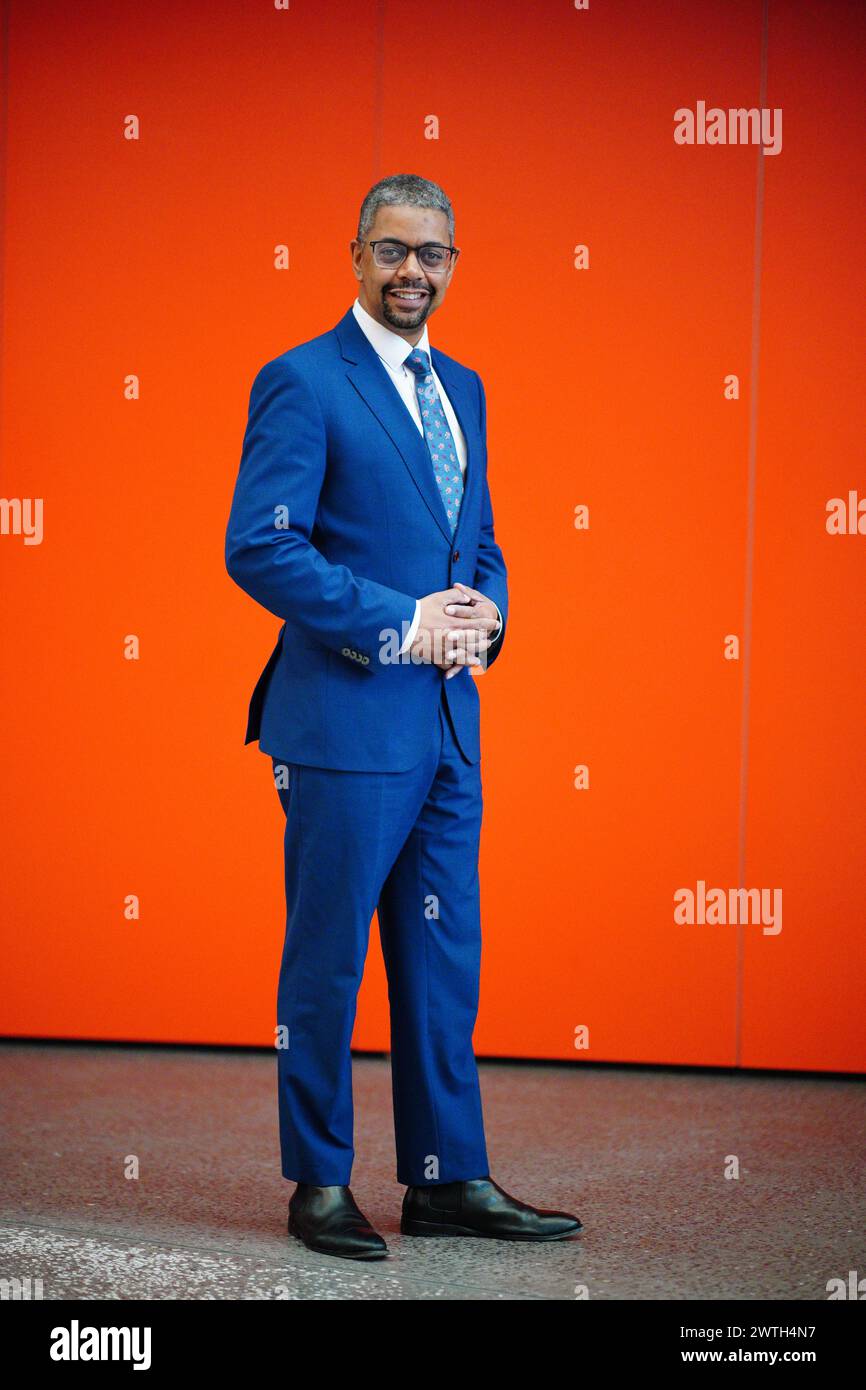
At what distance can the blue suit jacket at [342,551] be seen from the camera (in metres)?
2.25

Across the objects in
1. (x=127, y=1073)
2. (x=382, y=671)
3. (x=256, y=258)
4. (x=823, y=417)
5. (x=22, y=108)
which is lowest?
(x=127, y=1073)

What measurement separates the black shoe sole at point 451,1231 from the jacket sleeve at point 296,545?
2.92ft

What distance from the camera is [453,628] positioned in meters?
2.31

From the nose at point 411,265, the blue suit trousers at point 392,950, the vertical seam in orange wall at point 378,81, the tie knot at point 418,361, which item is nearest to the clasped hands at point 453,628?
the blue suit trousers at point 392,950

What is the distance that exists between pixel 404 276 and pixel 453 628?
539 millimetres

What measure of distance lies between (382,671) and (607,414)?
1598mm

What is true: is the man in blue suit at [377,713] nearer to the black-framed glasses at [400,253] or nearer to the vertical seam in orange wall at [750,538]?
the black-framed glasses at [400,253]

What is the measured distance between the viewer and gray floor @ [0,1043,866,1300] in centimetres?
224

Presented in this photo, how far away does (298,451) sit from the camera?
2270 mm
